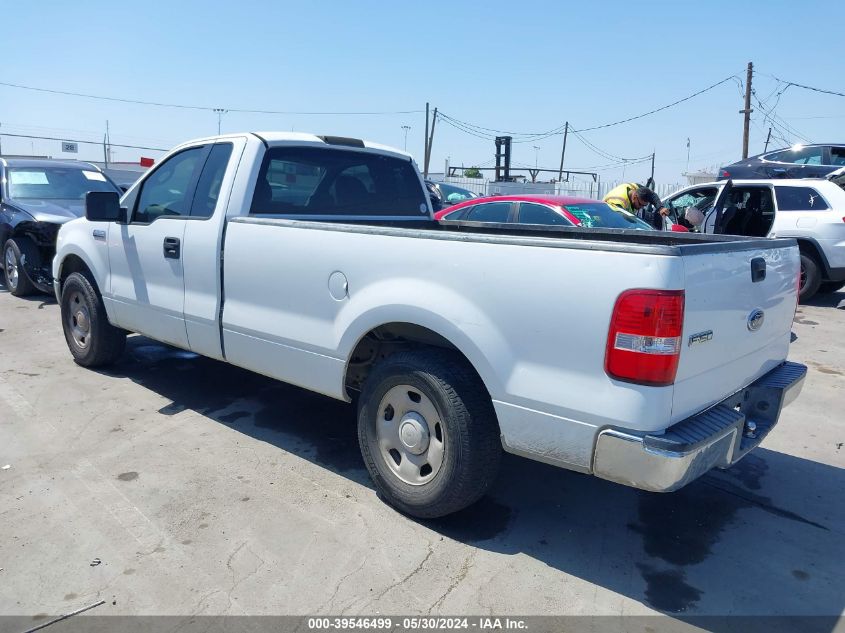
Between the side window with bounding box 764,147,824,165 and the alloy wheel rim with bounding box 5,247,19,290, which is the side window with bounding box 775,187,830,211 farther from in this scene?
the alloy wheel rim with bounding box 5,247,19,290

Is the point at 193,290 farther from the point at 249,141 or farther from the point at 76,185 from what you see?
the point at 76,185

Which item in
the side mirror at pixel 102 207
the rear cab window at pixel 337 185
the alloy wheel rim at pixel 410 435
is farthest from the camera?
the side mirror at pixel 102 207

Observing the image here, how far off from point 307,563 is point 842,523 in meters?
2.84

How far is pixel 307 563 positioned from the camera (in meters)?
3.14

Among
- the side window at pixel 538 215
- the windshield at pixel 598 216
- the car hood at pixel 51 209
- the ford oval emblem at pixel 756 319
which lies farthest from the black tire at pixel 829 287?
the car hood at pixel 51 209

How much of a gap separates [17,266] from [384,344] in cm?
737

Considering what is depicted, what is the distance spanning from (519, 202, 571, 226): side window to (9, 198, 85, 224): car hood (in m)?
5.79

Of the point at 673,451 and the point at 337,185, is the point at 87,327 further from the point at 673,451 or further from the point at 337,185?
the point at 673,451

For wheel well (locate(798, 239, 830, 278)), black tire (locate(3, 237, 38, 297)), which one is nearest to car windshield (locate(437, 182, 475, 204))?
wheel well (locate(798, 239, 830, 278))

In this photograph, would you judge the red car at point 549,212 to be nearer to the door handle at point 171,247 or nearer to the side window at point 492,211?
the side window at point 492,211

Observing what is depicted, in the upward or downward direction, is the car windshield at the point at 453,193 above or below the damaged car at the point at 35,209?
above

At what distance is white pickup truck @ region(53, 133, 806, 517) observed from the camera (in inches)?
105

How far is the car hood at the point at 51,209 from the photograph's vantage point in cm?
862

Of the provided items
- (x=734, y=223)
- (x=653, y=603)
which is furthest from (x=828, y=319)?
(x=653, y=603)
